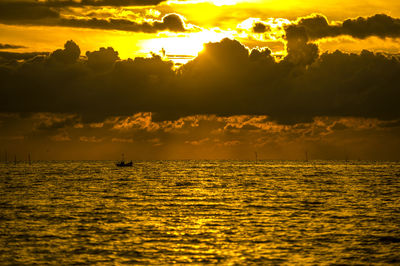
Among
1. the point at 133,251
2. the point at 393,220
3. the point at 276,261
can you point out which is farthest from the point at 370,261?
the point at 393,220

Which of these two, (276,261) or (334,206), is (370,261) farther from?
(334,206)

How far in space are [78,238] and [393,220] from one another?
50.9 m

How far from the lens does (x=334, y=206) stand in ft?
372

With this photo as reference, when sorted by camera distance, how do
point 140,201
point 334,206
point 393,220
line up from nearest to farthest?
point 393,220, point 334,206, point 140,201

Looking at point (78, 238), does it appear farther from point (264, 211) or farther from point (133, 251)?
point (264, 211)

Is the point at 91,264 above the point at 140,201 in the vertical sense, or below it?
above

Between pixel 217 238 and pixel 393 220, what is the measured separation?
1377 inches

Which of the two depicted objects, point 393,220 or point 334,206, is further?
point 334,206

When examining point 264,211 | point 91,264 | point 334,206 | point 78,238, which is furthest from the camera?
point 334,206

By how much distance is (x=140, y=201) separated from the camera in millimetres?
127000

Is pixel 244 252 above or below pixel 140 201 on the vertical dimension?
above

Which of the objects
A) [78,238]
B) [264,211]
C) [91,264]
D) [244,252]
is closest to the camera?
[91,264]

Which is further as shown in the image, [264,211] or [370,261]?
[264,211]

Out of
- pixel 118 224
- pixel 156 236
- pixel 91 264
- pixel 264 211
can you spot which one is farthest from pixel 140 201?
pixel 91 264
